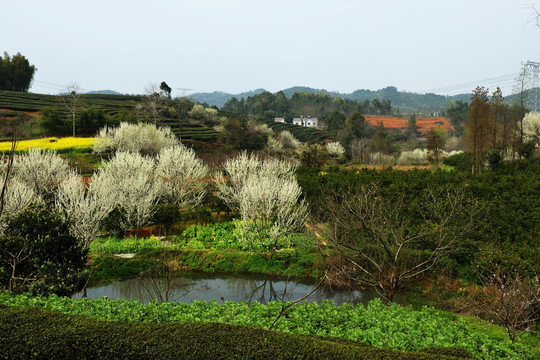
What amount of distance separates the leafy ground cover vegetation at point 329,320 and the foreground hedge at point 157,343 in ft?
4.73

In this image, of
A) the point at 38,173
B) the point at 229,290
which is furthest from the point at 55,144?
the point at 229,290

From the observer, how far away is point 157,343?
560cm

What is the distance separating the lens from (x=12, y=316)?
6109 mm

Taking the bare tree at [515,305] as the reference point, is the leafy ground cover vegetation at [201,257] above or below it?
below

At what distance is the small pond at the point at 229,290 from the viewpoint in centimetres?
1255

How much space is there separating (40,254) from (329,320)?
838cm

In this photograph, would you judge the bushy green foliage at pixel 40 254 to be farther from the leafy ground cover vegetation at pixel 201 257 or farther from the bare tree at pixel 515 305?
the bare tree at pixel 515 305

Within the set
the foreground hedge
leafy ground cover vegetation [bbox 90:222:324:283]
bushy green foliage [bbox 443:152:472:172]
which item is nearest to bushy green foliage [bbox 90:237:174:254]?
leafy ground cover vegetation [bbox 90:222:324:283]

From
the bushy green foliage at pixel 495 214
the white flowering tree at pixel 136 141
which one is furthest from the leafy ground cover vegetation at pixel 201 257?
the white flowering tree at pixel 136 141

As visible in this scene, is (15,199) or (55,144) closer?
(15,199)

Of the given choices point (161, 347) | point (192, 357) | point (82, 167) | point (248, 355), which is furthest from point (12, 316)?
point (82, 167)

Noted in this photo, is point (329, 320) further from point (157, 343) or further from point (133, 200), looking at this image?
point (133, 200)

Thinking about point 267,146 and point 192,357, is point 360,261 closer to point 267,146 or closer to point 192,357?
point 192,357

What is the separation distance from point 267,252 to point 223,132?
36761 mm
